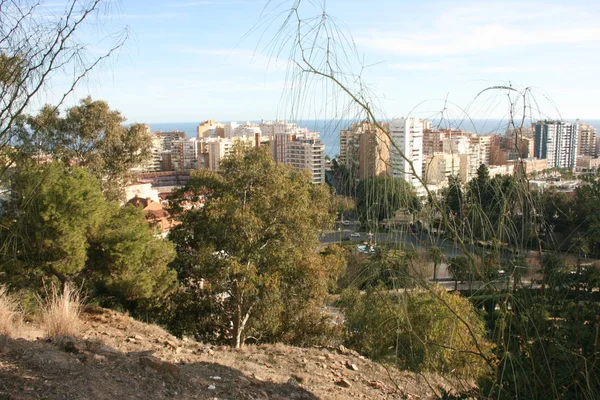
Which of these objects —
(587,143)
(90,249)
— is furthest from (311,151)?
(90,249)

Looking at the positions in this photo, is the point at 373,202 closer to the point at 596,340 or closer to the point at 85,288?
the point at 596,340

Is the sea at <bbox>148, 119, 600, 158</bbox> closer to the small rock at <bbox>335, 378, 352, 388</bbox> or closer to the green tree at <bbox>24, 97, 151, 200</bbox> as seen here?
the small rock at <bbox>335, 378, 352, 388</bbox>

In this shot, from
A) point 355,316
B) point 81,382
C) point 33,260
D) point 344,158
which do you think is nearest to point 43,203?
point 33,260

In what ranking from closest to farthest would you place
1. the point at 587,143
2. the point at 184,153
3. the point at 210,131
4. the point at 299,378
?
1. the point at 587,143
2. the point at 299,378
3. the point at 184,153
4. the point at 210,131

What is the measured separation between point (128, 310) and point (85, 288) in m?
0.62

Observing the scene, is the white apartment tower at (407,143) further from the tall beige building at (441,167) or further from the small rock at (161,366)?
the small rock at (161,366)

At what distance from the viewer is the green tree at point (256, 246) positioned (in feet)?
20.9

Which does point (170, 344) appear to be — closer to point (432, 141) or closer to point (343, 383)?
point (343, 383)

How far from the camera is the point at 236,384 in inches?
138

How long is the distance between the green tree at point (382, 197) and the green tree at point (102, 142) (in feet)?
27.4

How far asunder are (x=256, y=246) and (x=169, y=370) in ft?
10.9

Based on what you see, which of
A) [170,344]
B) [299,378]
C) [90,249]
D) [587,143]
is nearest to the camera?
[587,143]

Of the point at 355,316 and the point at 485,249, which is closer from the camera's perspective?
the point at 485,249

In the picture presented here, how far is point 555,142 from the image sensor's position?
6.29ft
